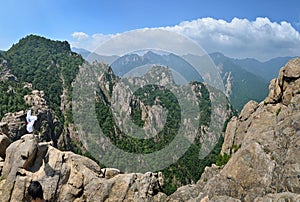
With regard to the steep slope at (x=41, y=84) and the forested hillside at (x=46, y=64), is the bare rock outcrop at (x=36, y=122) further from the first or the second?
the forested hillside at (x=46, y=64)

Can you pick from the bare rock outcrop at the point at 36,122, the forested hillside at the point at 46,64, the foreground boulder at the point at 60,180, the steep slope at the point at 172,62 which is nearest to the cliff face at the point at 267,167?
the foreground boulder at the point at 60,180

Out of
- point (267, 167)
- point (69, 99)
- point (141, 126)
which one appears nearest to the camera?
point (267, 167)

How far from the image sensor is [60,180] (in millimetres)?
24969

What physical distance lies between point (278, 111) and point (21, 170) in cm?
2326

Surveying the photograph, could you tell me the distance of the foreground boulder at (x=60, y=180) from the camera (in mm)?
24141

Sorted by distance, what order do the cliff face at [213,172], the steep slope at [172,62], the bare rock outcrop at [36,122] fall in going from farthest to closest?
the bare rock outcrop at [36,122] → the steep slope at [172,62] → the cliff face at [213,172]

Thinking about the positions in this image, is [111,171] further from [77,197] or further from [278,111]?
[278,111]

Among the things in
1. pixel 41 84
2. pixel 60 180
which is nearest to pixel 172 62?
pixel 60 180

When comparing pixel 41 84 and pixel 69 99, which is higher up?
pixel 41 84

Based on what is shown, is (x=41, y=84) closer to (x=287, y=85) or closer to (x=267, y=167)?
(x=287, y=85)

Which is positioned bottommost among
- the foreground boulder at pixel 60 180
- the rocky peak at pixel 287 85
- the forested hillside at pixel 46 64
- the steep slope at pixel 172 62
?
the foreground boulder at pixel 60 180

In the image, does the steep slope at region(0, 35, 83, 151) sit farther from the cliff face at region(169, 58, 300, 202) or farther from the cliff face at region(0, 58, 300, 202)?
the cliff face at region(169, 58, 300, 202)

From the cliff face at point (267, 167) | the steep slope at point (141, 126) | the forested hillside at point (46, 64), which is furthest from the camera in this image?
the forested hillside at point (46, 64)

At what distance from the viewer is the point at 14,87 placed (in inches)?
4203
